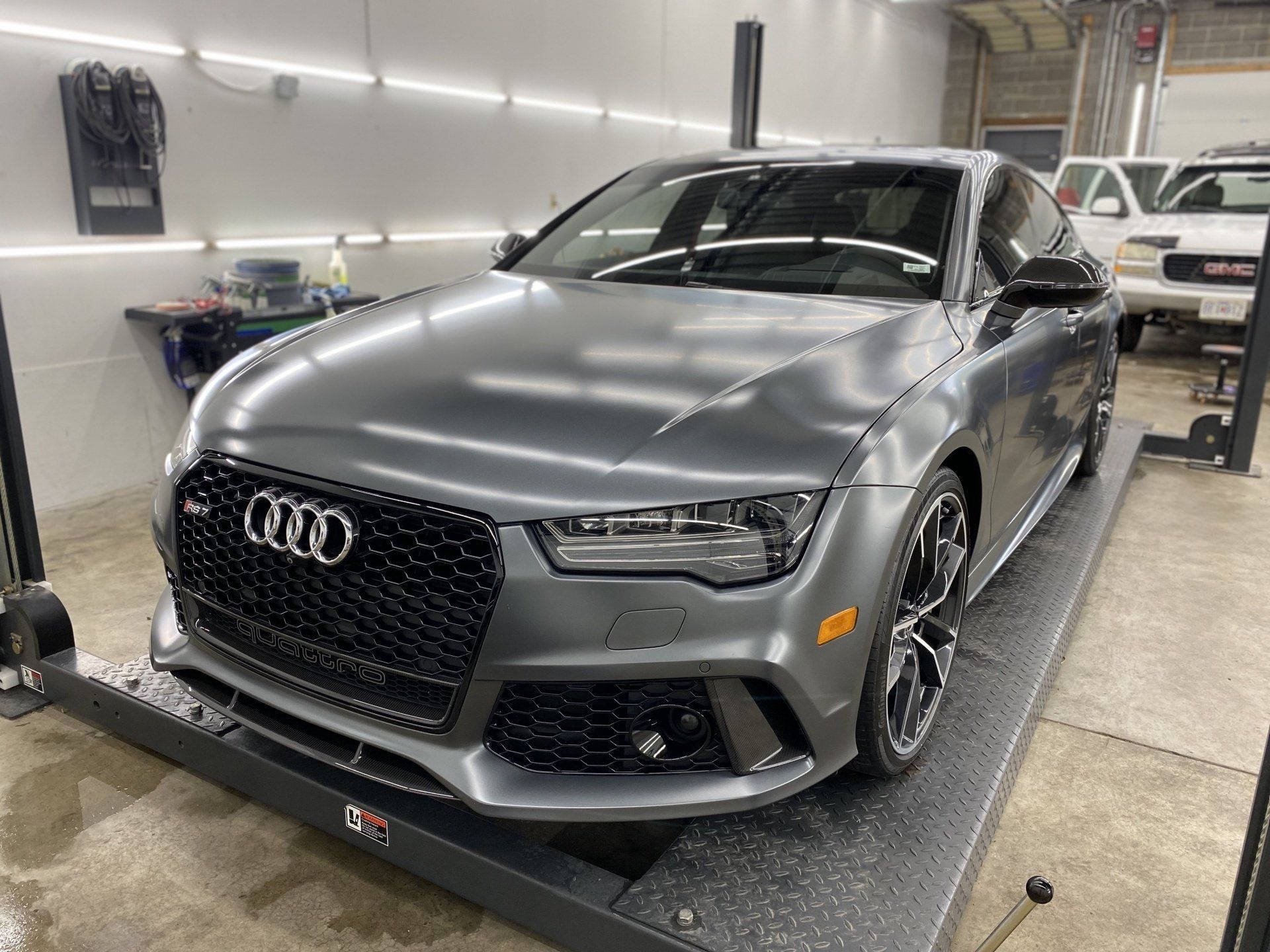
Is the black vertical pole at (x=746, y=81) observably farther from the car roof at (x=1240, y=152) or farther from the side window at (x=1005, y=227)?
the car roof at (x=1240, y=152)

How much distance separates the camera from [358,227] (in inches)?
206

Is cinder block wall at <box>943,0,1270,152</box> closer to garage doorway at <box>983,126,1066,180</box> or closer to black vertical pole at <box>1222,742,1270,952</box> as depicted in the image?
garage doorway at <box>983,126,1066,180</box>

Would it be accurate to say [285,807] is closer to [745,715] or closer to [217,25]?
[745,715]

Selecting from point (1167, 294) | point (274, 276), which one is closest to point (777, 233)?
point (274, 276)

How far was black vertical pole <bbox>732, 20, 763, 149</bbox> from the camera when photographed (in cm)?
617

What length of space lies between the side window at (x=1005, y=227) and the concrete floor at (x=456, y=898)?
1080 mm

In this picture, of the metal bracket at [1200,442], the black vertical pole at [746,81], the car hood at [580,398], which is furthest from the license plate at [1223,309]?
the car hood at [580,398]

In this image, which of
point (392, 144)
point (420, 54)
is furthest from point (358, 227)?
point (420, 54)

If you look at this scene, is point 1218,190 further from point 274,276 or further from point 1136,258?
point 274,276

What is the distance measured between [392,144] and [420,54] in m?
0.55

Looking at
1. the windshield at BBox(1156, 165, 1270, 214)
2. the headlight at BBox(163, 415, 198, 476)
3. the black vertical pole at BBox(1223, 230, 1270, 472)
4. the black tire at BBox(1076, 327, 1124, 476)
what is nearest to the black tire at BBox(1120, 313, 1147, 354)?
the windshield at BBox(1156, 165, 1270, 214)

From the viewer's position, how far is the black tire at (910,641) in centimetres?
158

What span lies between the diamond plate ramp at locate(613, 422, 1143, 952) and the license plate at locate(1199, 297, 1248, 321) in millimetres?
4153

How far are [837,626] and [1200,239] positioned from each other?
6.77 metres
